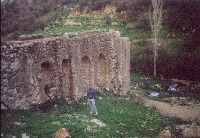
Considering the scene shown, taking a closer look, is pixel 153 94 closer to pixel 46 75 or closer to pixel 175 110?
pixel 175 110

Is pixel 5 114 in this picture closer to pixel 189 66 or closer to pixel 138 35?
pixel 189 66

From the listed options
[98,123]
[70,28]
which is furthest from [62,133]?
[70,28]

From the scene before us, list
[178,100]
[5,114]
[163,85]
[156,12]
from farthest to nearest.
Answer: [156,12]
[163,85]
[178,100]
[5,114]

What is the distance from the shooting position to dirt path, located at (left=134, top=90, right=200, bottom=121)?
1042 inches

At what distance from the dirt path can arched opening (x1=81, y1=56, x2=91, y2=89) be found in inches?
163

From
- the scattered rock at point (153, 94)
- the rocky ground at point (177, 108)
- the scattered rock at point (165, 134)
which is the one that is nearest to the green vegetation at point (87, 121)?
the scattered rock at point (165, 134)

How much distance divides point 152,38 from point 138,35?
2.17m

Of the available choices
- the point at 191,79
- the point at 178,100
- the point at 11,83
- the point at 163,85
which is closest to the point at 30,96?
the point at 11,83

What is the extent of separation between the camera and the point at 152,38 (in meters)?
46.3

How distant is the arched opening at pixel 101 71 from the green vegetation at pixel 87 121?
1808mm

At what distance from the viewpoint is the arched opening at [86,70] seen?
2642cm

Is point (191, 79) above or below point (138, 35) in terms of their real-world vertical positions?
below

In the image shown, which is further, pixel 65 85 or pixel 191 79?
pixel 191 79

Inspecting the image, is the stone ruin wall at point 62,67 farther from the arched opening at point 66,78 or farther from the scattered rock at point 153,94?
the scattered rock at point 153,94
